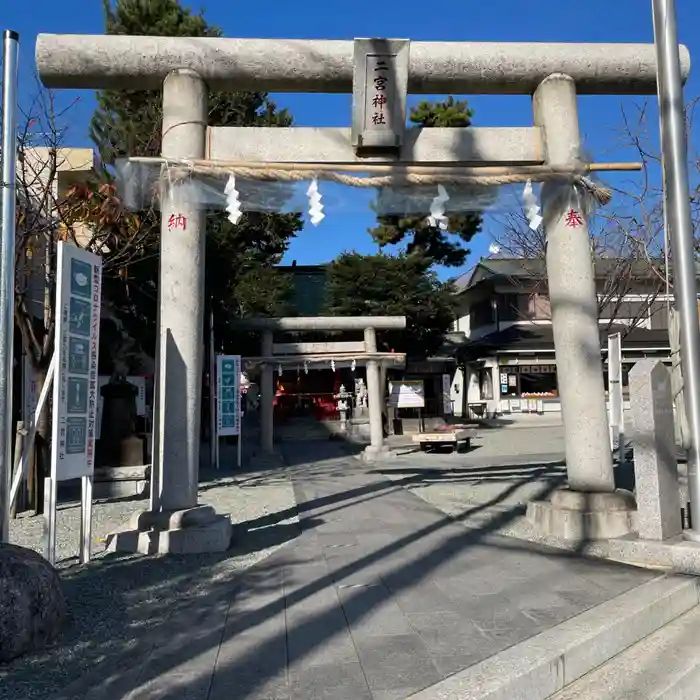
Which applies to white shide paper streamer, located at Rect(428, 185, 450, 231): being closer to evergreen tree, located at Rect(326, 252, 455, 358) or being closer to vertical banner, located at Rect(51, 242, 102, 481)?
vertical banner, located at Rect(51, 242, 102, 481)

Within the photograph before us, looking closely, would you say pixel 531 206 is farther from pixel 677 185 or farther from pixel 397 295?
pixel 397 295

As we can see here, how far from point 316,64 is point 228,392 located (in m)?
10.1

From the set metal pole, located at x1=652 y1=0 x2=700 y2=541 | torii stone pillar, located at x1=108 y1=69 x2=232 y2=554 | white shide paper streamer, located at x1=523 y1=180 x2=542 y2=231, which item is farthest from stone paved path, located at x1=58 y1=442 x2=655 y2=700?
white shide paper streamer, located at x1=523 y1=180 x2=542 y2=231

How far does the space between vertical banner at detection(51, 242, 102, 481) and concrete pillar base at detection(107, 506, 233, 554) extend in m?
0.89

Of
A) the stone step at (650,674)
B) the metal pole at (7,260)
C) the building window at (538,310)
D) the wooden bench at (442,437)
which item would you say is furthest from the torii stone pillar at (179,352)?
Answer: the building window at (538,310)

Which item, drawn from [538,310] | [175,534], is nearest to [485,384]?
[538,310]

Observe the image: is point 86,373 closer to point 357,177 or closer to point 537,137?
point 357,177

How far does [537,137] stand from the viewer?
7168 mm

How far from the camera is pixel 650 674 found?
151 inches

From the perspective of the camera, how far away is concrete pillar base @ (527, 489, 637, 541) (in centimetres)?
645

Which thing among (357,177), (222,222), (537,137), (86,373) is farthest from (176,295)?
(222,222)

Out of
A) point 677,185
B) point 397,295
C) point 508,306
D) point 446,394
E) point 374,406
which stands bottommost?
point 374,406

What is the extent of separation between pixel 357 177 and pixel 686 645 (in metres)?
4.85

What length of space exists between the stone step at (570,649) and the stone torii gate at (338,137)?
2.03 metres
